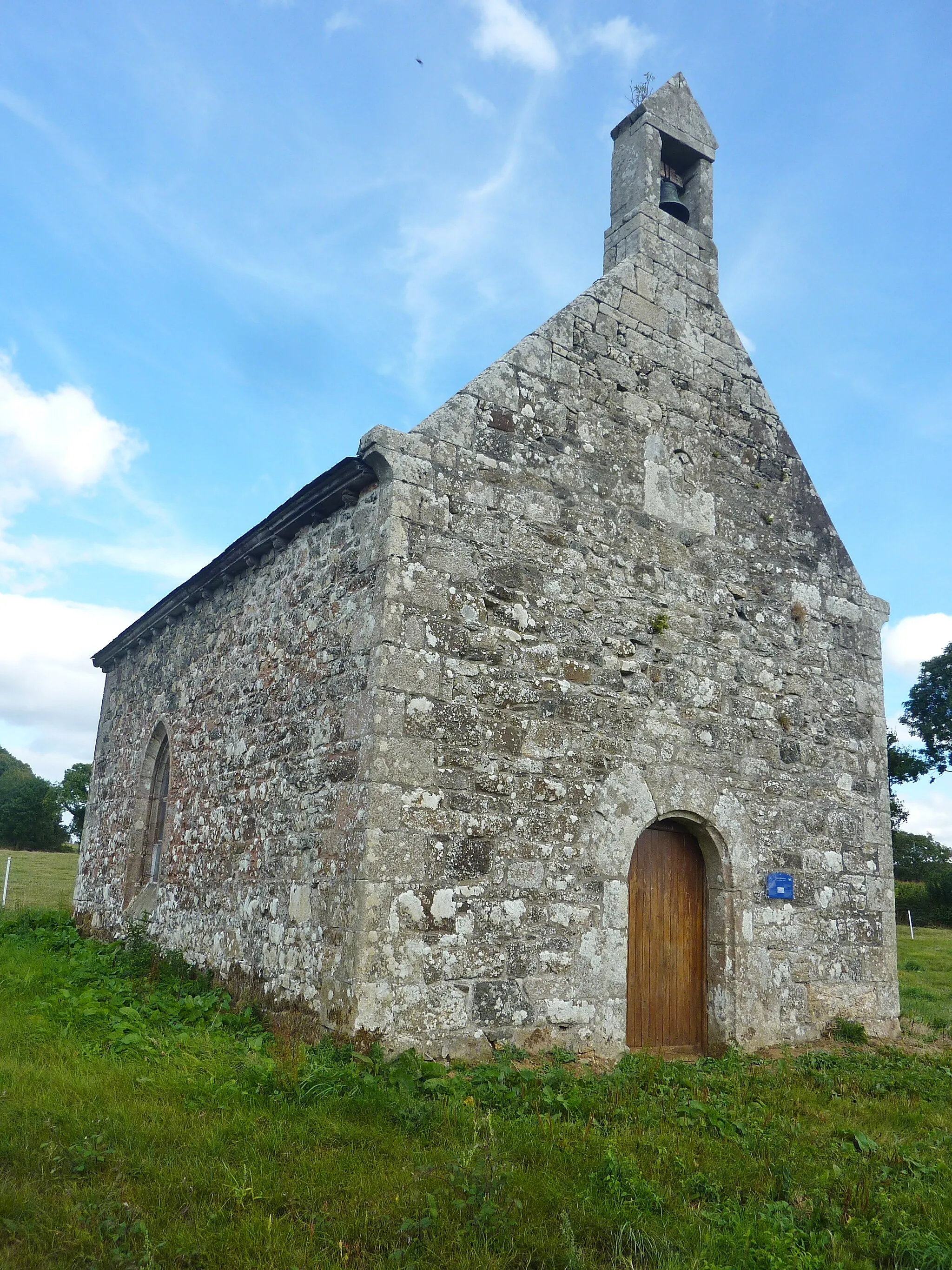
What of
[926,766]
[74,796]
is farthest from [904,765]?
[74,796]

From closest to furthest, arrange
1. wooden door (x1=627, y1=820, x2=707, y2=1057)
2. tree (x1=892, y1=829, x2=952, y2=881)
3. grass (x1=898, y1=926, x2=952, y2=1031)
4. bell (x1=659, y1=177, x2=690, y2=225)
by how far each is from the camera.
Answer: wooden door (x1=627, y1=820, x2=707, y2=1057) → bell (x1=659, y1=177, x2=690, y2=225) → grass (x1=898, y1=926, x2=952, y2=1031) → tree (x1=892, y1=829, x2=952, y2=881)

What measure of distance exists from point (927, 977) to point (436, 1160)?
43.6ft

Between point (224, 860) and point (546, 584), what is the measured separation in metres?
3.98

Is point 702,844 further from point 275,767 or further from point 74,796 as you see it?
point 74,796

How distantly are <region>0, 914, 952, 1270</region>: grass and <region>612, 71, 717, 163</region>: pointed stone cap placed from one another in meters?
9.35

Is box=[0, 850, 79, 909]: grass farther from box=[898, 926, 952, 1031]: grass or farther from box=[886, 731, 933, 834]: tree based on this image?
box=[886, 731, 933, 834]: tree

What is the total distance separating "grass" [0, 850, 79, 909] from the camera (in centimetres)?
1711

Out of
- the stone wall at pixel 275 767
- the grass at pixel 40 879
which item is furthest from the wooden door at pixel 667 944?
the grass at pixel 40 879

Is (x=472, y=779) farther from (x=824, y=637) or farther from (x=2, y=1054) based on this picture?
(x=824, y=637)

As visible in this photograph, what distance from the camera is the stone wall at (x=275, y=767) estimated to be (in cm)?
662

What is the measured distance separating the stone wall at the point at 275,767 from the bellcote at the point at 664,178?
463 cm

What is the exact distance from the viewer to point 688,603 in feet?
27.5

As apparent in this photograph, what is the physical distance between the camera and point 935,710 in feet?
101

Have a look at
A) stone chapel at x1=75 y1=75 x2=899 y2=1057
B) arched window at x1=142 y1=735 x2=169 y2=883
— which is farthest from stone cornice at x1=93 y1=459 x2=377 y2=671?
arched window at x1=142 y1=735 x2=169 y2=883
